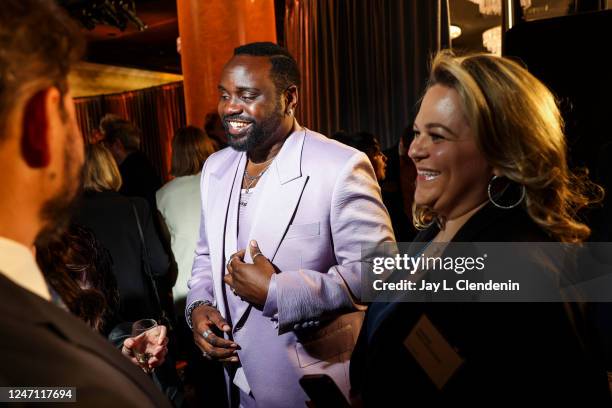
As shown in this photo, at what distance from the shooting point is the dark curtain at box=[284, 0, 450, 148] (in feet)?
15.1

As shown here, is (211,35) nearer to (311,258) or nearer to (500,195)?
(311,258)

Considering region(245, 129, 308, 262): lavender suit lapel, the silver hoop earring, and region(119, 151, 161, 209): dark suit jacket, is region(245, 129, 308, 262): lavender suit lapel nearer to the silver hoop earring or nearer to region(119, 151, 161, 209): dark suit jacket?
the silver hoop earring

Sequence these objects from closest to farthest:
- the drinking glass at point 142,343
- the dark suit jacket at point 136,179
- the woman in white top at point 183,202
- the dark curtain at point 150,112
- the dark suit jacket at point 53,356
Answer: the dark suit jacket at point 53,356 → the drinking glass at point 142,343 → the woman in white top at point 183,202 → the dark suit jacket at point 136,179 → the dark curtain at point 150,112

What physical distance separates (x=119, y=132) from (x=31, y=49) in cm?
337

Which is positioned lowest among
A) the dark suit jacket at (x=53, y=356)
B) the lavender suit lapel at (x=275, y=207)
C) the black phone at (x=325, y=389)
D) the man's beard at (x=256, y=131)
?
the black phone at (x=325, y=389)

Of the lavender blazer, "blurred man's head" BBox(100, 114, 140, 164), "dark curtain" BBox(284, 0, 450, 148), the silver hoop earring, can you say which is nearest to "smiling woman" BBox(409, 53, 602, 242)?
the silver hoop earring

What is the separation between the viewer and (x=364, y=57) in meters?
5.03

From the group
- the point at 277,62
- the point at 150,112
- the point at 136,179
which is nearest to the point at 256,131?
the point at 277,62

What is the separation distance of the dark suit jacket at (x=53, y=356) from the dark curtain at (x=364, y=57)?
4.15 m

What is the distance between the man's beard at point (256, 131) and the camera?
164 centimetres

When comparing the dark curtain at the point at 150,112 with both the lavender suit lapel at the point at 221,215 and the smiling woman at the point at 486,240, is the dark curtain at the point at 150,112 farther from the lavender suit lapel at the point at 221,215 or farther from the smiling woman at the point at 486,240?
the smiling woman at the point at 486,240

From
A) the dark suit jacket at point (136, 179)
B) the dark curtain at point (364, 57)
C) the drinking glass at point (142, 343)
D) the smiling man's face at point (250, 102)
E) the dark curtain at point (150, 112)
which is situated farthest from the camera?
the dark curtain at point (150, 112)

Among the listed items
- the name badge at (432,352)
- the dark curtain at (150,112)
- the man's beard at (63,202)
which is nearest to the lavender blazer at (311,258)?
the name badge at (432,352)

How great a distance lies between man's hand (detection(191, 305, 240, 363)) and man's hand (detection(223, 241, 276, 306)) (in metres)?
0.16
